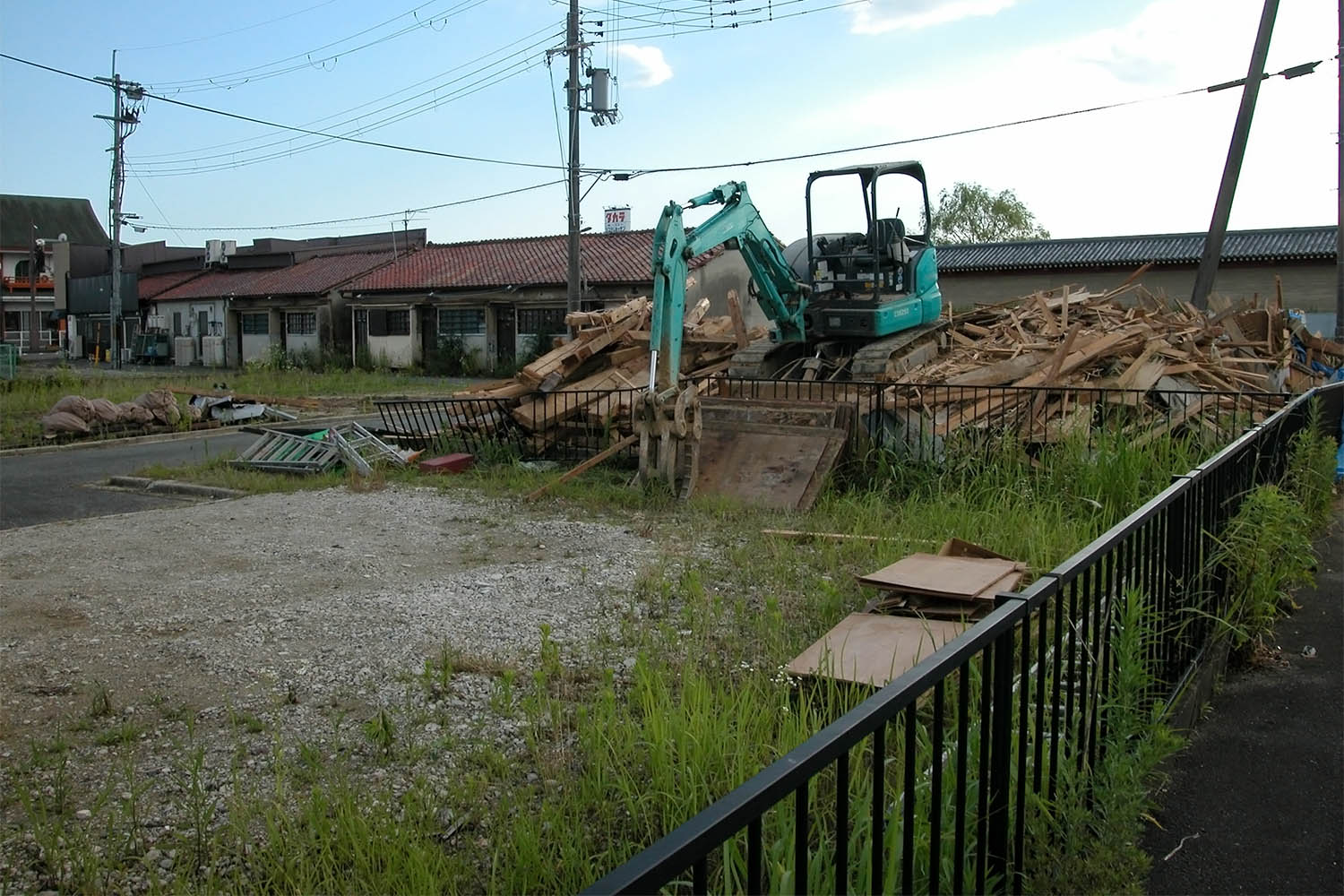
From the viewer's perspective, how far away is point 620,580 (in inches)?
293

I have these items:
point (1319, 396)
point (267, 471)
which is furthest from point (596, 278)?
point (1319, 396)

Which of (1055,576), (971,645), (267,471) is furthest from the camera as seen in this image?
(267,471)

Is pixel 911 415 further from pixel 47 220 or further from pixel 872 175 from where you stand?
pixel 47 220

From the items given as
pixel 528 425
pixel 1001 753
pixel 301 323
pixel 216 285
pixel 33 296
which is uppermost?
pixel 33 296

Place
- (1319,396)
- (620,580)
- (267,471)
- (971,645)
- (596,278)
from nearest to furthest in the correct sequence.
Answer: (971,645), (620,580), (1319,396), (267,471), (596,278)

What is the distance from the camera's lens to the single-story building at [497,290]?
1303 inches

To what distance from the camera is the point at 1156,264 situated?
35.9 m

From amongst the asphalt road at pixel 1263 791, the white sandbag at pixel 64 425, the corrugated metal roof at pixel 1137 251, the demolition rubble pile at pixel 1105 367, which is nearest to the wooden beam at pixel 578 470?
the demolition rubble pile at pixel 1105 367

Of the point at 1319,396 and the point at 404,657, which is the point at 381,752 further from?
the point at 1319,396

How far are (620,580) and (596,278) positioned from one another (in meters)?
26.7

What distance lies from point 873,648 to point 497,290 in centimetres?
3260

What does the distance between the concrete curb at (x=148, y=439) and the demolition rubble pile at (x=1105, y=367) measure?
11.0m

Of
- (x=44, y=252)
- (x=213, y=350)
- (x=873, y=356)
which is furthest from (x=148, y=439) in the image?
(x=44, y=252)

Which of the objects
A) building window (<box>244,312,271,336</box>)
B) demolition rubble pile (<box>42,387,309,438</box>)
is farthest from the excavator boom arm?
building window (<box>244,312,271,336</box>)
